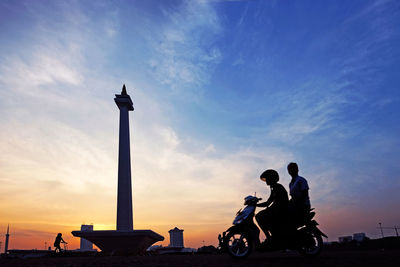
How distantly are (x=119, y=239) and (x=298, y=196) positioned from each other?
747 inches

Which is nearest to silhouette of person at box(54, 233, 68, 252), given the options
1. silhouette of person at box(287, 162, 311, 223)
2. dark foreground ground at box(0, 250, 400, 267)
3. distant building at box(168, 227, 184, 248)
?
dark foreground ground at box(0, 250, 400, 267)

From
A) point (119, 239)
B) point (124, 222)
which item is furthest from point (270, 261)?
point (124, 222)

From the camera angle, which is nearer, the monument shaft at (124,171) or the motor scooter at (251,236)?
the motor scooter at (251,236)

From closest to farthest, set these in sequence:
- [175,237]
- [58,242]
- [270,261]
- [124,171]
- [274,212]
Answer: [270,261] < [274,212] < [58,242] < [124,171] < [175,237]

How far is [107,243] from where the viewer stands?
23.6 m

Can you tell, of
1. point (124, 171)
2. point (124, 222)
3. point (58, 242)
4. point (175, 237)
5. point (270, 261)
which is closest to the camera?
point (270, 261)

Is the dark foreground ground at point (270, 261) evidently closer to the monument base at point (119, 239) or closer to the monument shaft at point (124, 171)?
the monument base at point (119, 239)

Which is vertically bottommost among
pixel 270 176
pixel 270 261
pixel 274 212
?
pixel 270 261

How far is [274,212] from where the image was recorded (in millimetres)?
6680

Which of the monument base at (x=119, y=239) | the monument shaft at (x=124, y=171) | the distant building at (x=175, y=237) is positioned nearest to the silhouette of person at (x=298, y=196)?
the monument base at (x=119, y=239)

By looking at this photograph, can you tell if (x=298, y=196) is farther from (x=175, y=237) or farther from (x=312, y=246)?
(x=175, y=237)

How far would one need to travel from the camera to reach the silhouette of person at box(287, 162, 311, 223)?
6805mm

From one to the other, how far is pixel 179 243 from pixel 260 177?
447 feet

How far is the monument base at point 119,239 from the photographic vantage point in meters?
22.6
